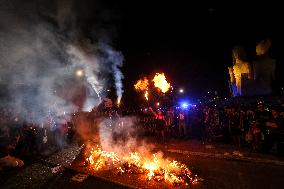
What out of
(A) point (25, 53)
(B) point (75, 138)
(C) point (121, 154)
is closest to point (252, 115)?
(C) point (121, 154)

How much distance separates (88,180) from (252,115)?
7.43 m

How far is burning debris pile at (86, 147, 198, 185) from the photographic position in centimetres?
764

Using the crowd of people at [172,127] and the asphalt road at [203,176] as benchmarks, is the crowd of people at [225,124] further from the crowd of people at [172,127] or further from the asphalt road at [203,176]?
the asphalt road at [203,176]

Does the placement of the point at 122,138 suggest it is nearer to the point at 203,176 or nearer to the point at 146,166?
the point at 146,166

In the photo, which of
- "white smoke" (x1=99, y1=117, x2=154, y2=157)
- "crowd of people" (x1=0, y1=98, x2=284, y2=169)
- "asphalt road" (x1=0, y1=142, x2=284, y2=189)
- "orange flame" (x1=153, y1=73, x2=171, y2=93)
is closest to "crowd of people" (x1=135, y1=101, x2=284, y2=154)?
"crowd of people" (x1=0, y1=98, x2=284, y2=169)

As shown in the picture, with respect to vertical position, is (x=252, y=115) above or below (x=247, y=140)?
above

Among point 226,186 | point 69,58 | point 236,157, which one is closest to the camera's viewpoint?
point 226,186

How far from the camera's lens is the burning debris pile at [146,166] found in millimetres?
7641

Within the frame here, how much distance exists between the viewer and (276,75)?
1969 centimetres

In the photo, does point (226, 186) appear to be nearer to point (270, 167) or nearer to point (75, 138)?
point (270, 167)

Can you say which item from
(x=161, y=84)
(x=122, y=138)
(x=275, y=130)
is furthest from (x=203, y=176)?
(x=161, y=84)

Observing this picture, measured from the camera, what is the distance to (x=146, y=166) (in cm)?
869

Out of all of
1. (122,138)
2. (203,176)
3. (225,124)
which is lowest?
(203,176)

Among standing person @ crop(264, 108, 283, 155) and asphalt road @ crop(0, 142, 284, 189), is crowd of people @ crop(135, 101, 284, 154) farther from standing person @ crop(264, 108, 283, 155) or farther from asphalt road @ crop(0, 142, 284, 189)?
asphalt road @ crop(0, 142, 284, 189)
